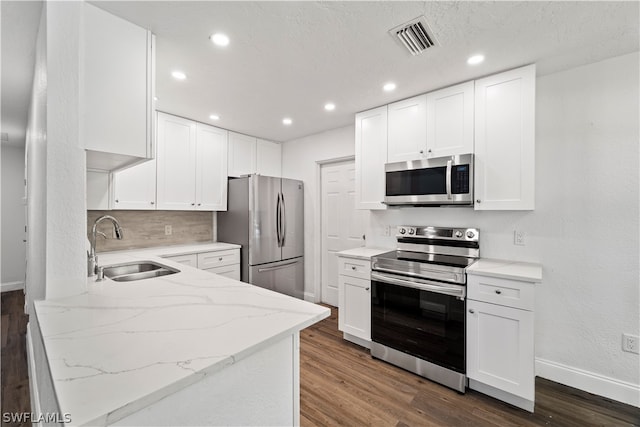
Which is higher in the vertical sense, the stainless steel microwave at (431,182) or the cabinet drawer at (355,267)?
the stainless steel microwave at (431,182)

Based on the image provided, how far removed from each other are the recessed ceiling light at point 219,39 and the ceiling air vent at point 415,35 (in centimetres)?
105

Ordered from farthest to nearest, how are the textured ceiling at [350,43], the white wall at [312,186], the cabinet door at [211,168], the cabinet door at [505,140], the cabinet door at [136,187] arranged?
the white wall at [312,186] < the cabinet door at [211,168] < the cabinet door at [136,187] < the cabinet door at [505,140] < the textured ceiling at [350,43]

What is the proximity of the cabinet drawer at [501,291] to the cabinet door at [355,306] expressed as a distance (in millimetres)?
893

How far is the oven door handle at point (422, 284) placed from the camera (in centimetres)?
208

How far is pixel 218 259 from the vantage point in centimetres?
326

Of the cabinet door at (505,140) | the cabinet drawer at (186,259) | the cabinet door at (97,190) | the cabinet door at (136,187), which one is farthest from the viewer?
the cabinet drawer at (186,259)

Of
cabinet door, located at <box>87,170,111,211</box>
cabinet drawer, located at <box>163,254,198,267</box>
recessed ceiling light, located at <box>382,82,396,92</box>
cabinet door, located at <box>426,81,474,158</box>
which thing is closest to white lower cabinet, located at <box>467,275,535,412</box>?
cabinet door, located at <box>426,81,474,158</box>

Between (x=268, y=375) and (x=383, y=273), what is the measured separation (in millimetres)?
1664

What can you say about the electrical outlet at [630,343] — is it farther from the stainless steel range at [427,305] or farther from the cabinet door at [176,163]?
the cabinet door at [176,163]

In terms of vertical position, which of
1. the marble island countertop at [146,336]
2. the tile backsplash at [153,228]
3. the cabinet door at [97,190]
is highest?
the cabinet door at [97,190]

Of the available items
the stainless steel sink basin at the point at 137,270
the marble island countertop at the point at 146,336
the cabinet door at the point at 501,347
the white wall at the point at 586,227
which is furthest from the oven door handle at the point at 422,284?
the stainless steel sink basin at the point at 137,270

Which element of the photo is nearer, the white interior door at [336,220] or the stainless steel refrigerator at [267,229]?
the stainless steel refrigerator at [267,229]

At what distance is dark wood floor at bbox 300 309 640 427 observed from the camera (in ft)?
5.82

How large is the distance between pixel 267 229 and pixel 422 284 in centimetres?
207
